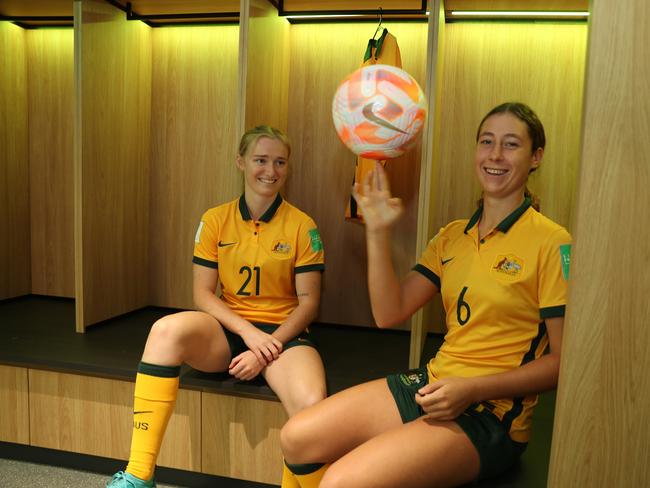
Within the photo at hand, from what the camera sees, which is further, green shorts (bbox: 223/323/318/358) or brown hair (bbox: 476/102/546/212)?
green shorts (bbox: 223/323/318/358)

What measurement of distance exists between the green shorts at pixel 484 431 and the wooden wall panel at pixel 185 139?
1722mm

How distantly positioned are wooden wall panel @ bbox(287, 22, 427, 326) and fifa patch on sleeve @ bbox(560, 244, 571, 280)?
4.53ft

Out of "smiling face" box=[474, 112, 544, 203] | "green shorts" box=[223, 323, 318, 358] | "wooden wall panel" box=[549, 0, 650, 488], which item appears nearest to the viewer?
"wooden wall panel" box=[549, 0, 650, 488]

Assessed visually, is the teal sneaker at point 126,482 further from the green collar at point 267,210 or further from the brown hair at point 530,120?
the brown hair at point 530,120

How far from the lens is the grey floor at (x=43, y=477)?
197 centimetres

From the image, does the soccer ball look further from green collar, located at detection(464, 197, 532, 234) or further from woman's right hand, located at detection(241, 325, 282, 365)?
woman's right hand, located at detection(241, 325, 282, 365)

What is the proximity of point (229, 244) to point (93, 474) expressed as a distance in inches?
37.2

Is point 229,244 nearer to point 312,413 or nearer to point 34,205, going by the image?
point 312,413

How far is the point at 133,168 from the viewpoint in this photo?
2.87m

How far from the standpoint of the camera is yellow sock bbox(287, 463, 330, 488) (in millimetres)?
1465

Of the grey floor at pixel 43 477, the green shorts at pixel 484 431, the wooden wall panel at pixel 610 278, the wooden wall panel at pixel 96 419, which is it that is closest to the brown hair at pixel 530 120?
the wooden wall panel at pixel 610 278

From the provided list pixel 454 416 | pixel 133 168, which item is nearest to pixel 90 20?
pixel 133 168

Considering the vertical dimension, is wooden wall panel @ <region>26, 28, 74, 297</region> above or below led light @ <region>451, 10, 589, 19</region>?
below

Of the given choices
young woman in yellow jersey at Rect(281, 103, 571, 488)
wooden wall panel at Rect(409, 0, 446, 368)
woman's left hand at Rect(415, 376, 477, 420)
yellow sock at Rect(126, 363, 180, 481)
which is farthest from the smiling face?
yellow sock at Rect(126, 363, 180, 481)
